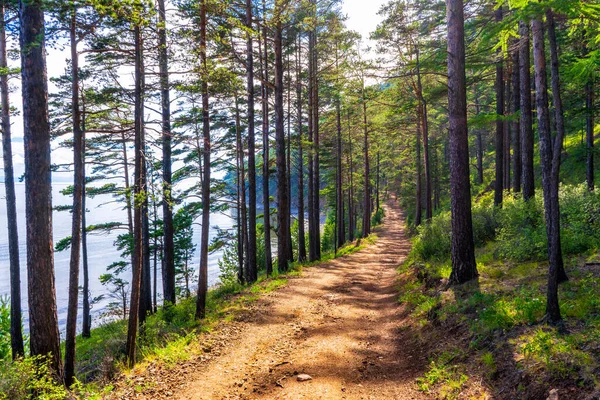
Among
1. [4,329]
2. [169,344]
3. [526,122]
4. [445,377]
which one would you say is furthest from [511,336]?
[4,329]

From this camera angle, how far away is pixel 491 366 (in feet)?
14.9

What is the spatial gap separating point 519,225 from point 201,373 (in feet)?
30.9

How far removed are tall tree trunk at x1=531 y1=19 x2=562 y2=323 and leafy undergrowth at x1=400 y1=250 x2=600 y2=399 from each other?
39 cm

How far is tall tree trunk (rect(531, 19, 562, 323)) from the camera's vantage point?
4777 millimetres

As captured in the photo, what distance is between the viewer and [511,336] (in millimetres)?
4887

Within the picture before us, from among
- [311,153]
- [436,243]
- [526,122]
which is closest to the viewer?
[526,122]

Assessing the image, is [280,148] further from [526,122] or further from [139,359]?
[139,359]

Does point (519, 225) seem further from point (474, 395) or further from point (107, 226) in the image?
point (107, 226)

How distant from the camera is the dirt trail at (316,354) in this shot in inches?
203

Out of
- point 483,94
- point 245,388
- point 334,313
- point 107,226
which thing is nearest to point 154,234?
point 107,226

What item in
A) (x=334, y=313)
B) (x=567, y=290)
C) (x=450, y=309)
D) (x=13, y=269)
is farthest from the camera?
(x=13, y=269)

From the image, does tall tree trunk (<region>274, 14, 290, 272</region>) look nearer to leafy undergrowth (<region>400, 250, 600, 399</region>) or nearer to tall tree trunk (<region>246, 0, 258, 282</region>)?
tall tree trunk (<region>246, 0, 258, 282</region>)

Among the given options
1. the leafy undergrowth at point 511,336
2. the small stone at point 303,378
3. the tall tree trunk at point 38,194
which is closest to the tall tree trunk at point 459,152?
the leafy undergrowth at point 511,336

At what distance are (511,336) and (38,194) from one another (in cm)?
848
